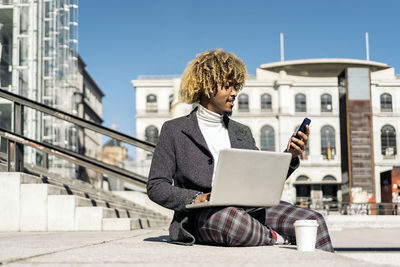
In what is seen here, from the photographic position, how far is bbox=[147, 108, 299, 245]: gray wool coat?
3.07 metres

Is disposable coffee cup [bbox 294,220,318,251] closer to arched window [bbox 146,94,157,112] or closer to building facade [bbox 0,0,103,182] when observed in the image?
building facade [bbox 0,0,103,182]

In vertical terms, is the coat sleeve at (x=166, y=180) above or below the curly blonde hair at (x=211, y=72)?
below

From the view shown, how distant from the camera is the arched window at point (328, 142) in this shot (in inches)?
2041

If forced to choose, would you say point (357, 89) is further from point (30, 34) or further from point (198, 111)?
point (198, 111)

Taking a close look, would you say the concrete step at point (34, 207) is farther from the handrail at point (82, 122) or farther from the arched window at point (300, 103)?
the arched window at point (300, 103)

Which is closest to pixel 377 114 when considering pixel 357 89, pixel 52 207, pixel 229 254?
pixel 357 89

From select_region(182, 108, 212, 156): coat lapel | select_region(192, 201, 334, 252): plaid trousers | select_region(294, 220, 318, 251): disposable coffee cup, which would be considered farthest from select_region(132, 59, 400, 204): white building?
select_region(294, 220, 318, 251): disposable coffee cup

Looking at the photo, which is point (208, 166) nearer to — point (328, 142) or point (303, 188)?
point (303, 188)

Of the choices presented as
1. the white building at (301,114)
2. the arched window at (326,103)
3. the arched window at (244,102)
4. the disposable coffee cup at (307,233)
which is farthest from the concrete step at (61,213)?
the arched window at (326,103)

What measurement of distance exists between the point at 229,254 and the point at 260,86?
51.5 m

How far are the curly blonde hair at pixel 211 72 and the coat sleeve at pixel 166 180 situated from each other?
0.32 meters

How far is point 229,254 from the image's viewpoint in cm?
249

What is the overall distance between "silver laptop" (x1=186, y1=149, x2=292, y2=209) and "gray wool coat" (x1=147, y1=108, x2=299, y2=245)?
27cm

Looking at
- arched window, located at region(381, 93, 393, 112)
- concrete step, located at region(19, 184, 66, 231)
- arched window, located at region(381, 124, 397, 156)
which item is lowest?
concrete step, located at region(19, 184, 66, 231)
